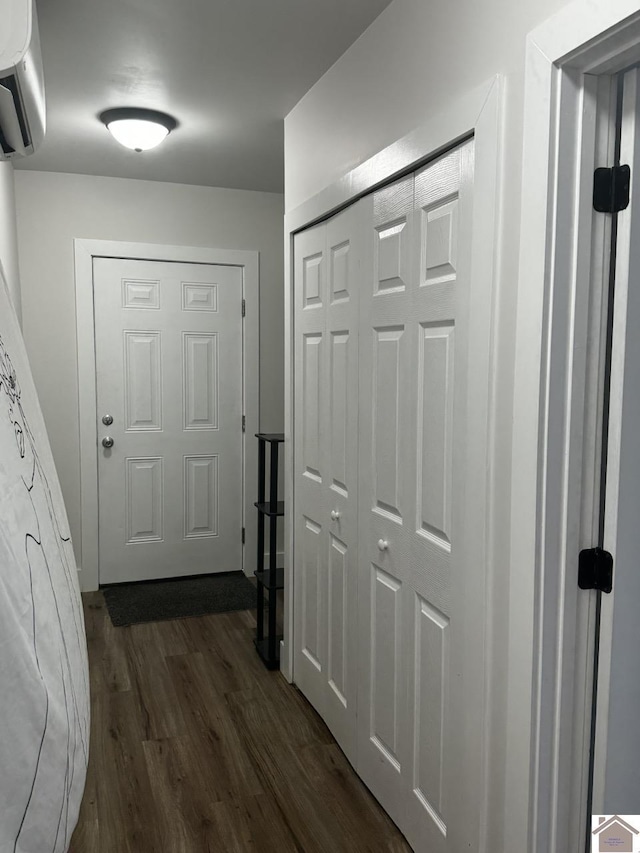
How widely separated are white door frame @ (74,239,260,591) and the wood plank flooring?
918mm

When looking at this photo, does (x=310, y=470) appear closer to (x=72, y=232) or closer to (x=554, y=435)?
(x=554, y=435)

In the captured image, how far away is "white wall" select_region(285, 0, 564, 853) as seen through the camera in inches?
54.2

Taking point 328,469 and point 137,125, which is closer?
point 328,469

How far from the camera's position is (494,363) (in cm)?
144

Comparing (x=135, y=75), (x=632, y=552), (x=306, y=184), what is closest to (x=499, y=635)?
(x=632, y=552)

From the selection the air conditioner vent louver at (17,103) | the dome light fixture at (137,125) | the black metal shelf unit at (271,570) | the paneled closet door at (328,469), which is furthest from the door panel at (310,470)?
the air conditioner vent louver at (17,103)

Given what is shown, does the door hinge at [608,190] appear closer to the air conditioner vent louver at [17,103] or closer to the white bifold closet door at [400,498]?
the white bifold closet door at [400,498]

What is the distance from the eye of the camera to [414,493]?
1.82m

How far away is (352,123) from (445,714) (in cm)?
179

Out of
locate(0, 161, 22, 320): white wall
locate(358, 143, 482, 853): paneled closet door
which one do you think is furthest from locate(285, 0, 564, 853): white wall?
locate(0, 161, 22, 320): white wall

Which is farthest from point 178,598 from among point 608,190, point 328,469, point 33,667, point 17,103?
point 33,667

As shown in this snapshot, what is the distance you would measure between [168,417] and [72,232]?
3.88ft

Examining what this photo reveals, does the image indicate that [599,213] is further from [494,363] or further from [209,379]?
[209,379]

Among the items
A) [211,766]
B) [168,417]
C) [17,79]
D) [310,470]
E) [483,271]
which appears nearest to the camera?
[17,79]
